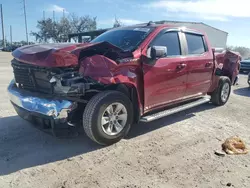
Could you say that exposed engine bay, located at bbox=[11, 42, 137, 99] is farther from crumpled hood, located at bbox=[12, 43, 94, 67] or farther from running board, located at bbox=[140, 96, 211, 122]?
running board, located at bbox=[140, 96, 211, 122]

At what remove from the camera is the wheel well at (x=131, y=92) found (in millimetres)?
3986

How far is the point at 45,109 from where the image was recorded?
332 centimetres

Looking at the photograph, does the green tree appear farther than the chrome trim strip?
Yes

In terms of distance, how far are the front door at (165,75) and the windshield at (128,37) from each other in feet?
0.80

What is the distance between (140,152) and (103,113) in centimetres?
83

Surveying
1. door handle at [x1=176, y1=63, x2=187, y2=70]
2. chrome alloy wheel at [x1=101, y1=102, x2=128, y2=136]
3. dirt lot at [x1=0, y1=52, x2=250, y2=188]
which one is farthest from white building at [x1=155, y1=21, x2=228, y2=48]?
chrome alloy wheel at [x1=101, y1=102, x2=128, y2=136]

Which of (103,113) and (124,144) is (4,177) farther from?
(124,144)

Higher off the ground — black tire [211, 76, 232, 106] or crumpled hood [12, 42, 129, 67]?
crumpled hood [12, 42, 129, 67]

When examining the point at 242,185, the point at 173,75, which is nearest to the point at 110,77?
the point at 173,75

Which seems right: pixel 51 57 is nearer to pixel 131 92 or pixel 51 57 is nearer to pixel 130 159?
pixel 131 92

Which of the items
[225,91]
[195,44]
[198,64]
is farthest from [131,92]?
[225,91]

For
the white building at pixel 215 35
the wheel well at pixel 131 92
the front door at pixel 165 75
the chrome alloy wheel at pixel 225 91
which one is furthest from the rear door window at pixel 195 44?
the white building at pixel 215 35

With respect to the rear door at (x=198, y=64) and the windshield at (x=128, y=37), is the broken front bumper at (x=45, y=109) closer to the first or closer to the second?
the windshield at (x=128, y=37)

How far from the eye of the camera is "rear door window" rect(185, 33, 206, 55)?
5.20 m
